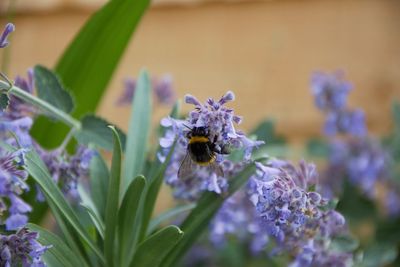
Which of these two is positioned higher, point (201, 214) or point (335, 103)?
point (335, 103)

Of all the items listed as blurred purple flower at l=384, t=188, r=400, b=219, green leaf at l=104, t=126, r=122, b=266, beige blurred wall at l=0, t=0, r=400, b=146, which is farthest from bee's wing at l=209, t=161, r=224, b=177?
beige blurred wall at l=0, t=0, r=400, b=146

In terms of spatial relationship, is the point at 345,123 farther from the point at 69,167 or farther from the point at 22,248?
the point at 22,248

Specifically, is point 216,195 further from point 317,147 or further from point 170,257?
point 317,147

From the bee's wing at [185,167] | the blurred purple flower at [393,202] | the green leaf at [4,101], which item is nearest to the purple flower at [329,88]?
the blurred purple flower at [393,202]

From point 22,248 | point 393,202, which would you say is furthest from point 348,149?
point 22,248

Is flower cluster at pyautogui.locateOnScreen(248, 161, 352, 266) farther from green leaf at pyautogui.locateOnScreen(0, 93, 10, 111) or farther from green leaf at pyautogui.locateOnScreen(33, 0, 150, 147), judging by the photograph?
green leaf at pyautogui.locateOnScreen(33, 0, 150, 147)

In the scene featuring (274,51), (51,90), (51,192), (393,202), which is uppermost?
(274,51)

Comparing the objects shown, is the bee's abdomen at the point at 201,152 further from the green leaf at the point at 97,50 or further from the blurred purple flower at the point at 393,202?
the blurred purple flower at the point at 393,202

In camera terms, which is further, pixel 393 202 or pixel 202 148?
pixel 393 202
